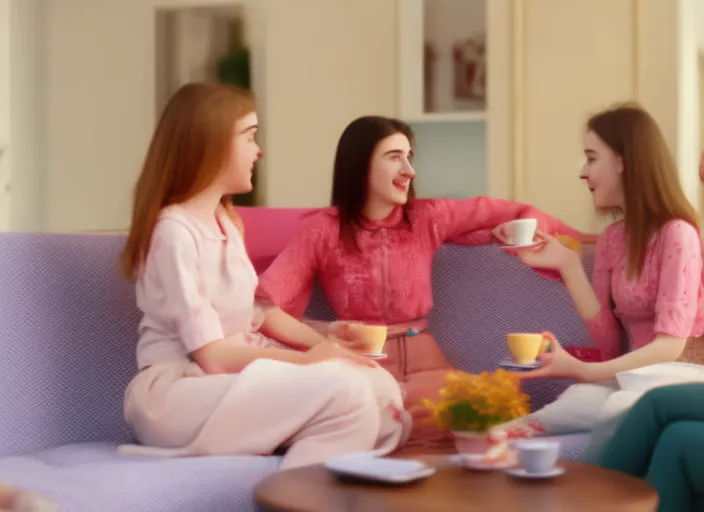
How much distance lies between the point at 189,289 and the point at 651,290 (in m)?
0.98

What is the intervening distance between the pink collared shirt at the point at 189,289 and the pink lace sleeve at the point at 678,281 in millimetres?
869

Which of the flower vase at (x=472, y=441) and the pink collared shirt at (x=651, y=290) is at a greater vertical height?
the pink collared shirt at (x=651, y=290)

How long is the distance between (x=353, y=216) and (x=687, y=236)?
758mm

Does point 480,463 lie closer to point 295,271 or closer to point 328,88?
point 295,271

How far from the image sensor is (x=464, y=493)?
1.57 metres

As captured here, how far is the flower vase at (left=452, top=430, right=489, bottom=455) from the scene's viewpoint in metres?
1.74

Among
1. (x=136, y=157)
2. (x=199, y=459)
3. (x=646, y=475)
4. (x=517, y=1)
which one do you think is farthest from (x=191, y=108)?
(x=136, y=157)

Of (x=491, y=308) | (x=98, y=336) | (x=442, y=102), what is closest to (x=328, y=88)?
(x=442, y=102)

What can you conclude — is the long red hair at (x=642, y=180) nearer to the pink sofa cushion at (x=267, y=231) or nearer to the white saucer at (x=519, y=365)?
the white saucer at (x=519, y=365)

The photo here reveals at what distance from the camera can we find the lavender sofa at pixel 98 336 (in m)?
2.11

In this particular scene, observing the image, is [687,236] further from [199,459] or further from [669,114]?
[669,114]

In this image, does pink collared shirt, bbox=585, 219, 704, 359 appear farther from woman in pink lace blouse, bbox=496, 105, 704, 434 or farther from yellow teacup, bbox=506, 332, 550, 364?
yellow teacup, bbox=506, 332, 550, 364

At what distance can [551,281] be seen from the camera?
2.69 metres

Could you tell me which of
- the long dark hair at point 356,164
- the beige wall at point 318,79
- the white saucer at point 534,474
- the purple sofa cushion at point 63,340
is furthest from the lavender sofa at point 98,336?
the beige wall at point 318,79
